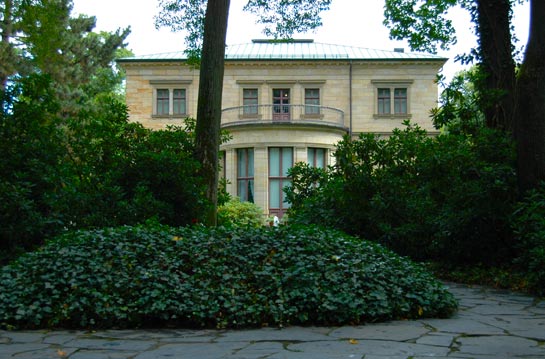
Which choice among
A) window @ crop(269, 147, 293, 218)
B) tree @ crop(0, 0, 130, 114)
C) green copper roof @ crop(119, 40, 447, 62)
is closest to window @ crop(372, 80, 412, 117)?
green copper roof @ crop(119, 40, 447, 62)

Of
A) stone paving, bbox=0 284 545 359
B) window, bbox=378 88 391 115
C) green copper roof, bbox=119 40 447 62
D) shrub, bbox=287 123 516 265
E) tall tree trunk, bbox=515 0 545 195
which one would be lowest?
stone paving, bbox=0 284 545 359

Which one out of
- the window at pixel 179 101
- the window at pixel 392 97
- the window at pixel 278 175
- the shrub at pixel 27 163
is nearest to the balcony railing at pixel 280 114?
the window at pixel 179 101

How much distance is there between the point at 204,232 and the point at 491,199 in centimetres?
470

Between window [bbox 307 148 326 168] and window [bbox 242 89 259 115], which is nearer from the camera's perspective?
window [bbox 307 148 326 168]

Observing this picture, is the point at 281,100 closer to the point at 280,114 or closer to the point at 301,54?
the point at 280,114

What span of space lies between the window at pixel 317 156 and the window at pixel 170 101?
345 inches

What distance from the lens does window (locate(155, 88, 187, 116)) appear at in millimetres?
34375

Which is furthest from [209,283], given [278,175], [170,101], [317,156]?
[170,101]

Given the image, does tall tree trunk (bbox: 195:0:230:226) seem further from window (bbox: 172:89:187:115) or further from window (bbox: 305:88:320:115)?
window (bbox: 172:89:187:115)

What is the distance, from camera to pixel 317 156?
29.7m

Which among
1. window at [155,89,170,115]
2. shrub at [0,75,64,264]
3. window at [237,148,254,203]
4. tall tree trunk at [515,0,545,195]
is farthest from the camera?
window at [155,89,170,115]

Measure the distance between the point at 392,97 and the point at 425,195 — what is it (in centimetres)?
2386

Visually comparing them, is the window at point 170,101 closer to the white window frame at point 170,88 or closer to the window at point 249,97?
the white window frame at point 170,88

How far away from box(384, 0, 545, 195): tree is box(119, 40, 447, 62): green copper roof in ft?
65.8
